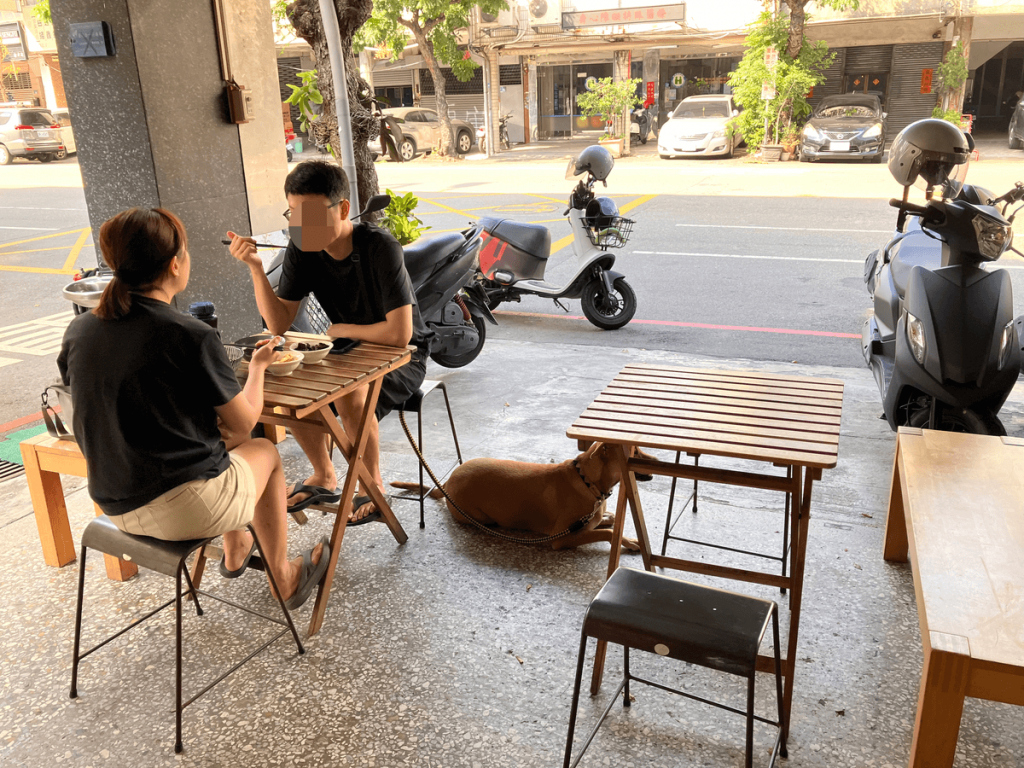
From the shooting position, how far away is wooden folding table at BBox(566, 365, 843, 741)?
2361mm

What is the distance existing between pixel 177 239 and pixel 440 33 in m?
20.8

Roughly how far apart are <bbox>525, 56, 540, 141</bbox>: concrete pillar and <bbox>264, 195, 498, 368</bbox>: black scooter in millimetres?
21788

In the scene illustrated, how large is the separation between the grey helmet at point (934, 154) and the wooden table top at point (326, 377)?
108 inches

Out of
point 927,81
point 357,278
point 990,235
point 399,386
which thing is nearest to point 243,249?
point 357,278

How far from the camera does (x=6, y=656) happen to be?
284 cm

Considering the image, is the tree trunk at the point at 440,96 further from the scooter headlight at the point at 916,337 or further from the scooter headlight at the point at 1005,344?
the scooter headlight at the point at 1005,344

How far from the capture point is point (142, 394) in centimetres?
228

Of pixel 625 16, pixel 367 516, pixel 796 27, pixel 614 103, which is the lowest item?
pixel 367 516

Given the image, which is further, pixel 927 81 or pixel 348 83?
pixel 927 81

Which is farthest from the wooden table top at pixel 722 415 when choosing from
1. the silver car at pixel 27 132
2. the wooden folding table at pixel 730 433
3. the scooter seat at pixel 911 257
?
the silver car at pixel 27 132

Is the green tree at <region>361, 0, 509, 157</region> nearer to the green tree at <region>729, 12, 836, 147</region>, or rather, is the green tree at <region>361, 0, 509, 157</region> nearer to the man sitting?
the green tree at <region>729, 12, 836, 147</region>

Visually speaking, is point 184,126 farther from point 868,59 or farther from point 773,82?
point 868,59

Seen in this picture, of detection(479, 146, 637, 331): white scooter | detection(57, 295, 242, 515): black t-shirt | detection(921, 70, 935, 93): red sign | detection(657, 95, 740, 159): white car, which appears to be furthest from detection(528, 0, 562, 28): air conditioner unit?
detection(57, 295, 242, 515): black t-shirt

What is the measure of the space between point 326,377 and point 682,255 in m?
7.42
